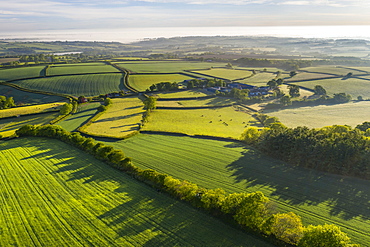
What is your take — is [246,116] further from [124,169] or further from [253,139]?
[124,169]

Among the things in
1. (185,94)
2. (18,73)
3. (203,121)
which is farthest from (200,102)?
(18,73)

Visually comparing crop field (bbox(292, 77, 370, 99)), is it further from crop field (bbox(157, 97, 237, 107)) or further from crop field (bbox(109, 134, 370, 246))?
crop field (bbox(109, 134, 370, 246))

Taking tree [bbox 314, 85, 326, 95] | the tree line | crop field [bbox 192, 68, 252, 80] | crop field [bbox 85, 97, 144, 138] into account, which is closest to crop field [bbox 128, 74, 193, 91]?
crop field [bbox 192, 68, 252, 80]

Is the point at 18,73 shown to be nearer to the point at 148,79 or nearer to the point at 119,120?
the point at 148,79

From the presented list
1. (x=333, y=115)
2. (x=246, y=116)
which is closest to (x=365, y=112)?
(x=333, y=115)

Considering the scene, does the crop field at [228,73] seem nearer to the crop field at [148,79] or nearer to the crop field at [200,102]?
the crop field at [148,79]

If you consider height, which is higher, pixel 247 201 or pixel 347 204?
pixel 247 201
